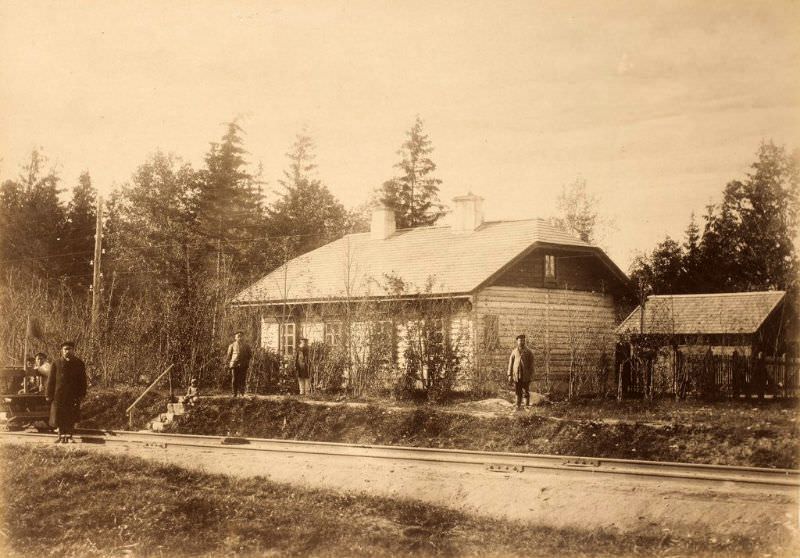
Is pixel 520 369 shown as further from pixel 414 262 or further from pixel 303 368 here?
pixel 414 262

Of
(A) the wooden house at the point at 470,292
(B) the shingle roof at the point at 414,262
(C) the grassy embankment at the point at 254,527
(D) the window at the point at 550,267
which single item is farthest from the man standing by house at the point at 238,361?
(D) the window at the point at 550,267

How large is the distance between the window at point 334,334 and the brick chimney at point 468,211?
264 inches

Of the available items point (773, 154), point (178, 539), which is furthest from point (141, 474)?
point (773, 154)

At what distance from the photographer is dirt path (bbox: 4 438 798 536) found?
786cm

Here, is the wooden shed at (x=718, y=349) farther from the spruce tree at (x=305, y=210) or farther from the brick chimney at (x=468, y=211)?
the spruce tree at (x=305, y=210)

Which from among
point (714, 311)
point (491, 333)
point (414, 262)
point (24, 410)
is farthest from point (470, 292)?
point (24, 410)

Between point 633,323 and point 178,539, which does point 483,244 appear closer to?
point 633,323

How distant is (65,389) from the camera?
13.1 m

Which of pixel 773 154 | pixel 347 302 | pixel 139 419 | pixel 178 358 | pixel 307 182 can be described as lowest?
pixel 139 419

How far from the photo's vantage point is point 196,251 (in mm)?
39031

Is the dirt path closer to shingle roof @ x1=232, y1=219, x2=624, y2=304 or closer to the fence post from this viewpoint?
shingle roof @ x1=232, y1=219, x2=624, y2=304

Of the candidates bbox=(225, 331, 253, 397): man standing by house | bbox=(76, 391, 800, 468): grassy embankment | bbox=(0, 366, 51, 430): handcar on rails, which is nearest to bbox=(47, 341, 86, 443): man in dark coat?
bbox=(0, 366, 51, 430): handcar on rails

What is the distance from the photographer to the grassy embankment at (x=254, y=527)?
23.5 feet

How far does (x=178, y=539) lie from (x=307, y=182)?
41.5m
